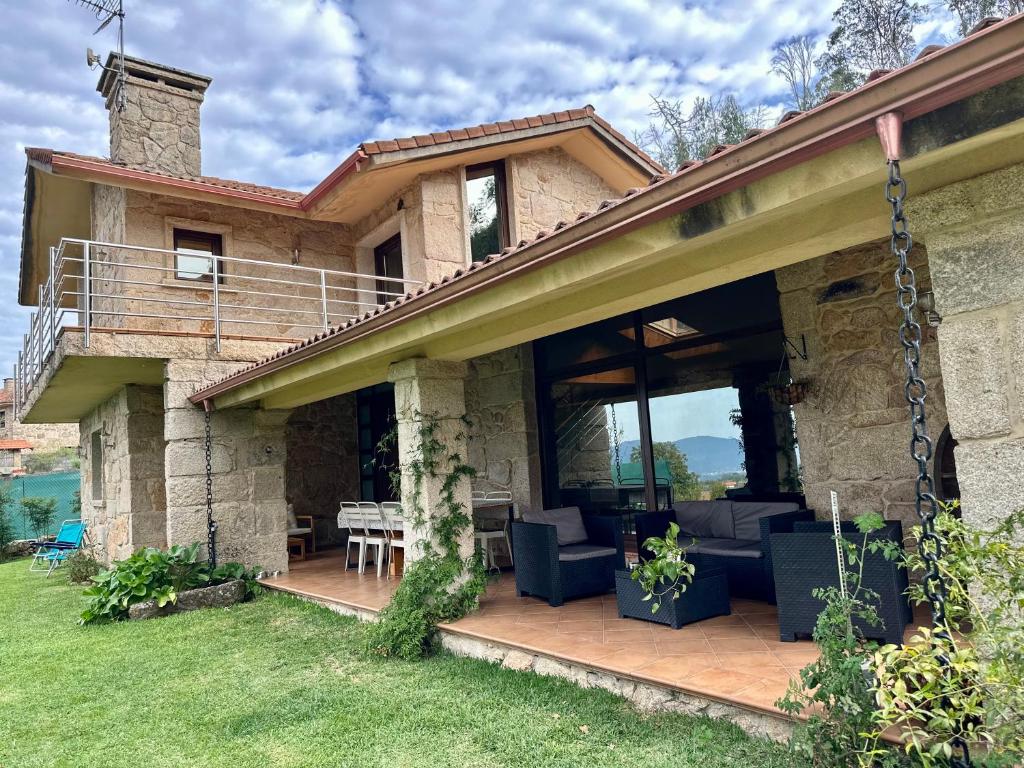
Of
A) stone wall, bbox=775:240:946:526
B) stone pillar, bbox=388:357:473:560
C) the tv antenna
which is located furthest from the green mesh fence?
stone wall, bbox=775:240:946:526

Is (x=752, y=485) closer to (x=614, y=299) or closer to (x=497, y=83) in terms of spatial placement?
(x=614, y=299)

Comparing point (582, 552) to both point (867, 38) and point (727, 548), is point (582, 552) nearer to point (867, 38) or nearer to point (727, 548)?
point (727, 548)

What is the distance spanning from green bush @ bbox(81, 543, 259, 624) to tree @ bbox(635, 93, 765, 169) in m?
21.5

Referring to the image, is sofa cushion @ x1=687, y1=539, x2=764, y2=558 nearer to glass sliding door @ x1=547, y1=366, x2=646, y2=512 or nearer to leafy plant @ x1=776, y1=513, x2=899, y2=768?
glass sliding door @ x1=547, y1=366, x2=646, y2=512

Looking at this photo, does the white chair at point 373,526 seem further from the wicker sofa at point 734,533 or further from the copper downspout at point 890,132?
the copper downspout at point 890,132

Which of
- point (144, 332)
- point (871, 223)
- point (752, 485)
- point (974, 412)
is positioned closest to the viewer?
point (974, 412)

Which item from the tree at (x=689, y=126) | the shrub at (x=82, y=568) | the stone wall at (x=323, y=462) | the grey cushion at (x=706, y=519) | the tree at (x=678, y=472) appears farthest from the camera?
the tree at (x=689, y=126)

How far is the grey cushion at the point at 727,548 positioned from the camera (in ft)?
16.9

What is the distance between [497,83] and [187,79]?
2783cm

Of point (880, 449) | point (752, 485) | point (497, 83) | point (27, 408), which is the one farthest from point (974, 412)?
point (497, 83)

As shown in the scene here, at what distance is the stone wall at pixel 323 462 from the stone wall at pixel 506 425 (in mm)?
4227

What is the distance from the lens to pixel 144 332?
8.16 meters

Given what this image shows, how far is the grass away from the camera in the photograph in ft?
11.2

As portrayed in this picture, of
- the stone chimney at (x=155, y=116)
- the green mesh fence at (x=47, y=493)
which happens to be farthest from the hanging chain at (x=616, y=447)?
the green mesh fence at (x=47, y=493)
